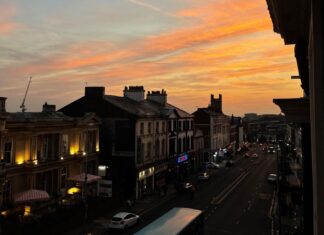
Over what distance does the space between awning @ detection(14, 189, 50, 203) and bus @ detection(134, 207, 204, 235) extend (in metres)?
12.1

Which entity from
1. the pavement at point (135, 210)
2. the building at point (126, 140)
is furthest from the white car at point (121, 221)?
the building at point (126, 140)

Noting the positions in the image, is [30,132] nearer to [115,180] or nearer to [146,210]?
[146,210]

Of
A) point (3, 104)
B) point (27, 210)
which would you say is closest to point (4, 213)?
point (27, 210)

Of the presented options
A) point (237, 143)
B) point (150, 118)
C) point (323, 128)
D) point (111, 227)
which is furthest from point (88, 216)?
point (237, 143)

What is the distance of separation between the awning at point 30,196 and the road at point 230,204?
655cm

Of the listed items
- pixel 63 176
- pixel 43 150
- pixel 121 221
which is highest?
pixel 43 150

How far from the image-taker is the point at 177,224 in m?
23.1

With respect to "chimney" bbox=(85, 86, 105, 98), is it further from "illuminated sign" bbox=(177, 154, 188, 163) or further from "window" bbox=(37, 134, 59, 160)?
"illuminated sign" bbox=(177, 154, 188, 163)

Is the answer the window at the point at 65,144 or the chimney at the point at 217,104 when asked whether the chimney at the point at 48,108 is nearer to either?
the window at the point at 65,144

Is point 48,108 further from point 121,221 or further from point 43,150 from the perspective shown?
point 121,221

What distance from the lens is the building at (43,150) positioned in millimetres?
31094

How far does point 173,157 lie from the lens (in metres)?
66.2

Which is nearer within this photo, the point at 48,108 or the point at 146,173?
the point at 48,108

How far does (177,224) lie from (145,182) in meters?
31.2
